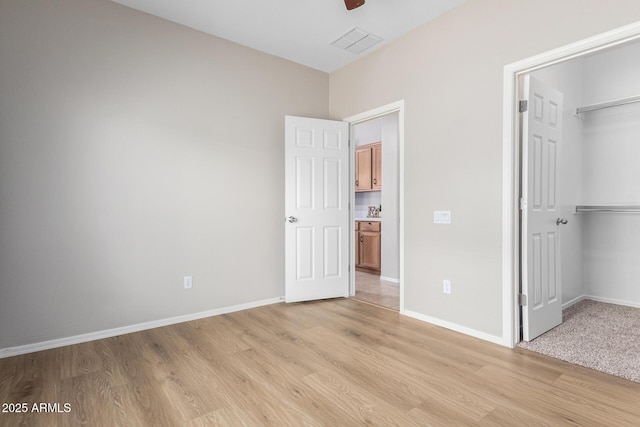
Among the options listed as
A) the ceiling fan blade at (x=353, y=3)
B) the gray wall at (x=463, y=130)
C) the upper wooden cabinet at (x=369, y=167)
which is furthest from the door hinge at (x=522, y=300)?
the upper wooden cabinet at (x=369, y=167)

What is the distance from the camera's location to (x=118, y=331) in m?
2.94

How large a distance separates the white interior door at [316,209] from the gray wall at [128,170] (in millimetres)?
184

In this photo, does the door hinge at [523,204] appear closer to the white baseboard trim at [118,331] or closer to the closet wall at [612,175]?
the closet wall at [612,175]

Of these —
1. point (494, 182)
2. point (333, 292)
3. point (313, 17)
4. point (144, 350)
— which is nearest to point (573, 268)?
point (494, 182)

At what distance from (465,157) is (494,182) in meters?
0.35

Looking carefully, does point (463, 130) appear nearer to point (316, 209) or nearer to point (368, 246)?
point (316, 209)

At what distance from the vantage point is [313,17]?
3086 mm

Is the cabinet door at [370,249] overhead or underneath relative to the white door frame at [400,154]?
A: underneath

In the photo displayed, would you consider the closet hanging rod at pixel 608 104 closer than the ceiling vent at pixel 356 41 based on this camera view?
No

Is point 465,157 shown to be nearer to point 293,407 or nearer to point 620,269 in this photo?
point 293,407

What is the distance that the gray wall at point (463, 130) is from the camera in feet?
8.13

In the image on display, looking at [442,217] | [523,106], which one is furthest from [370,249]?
[523,106]

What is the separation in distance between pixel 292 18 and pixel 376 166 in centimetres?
318

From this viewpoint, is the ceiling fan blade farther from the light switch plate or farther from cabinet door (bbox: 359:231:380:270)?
cabinet door (bbox: 359:231:380:270)
